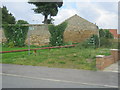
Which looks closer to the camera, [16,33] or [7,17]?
[16,33]

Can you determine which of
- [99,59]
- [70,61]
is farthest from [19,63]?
[99,59]

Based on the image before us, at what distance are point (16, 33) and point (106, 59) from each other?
1439 cm

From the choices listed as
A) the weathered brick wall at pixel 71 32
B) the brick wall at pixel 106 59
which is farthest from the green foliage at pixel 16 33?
the brick wall at pixel 106 59

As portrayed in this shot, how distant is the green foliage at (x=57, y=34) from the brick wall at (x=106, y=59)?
9528mm

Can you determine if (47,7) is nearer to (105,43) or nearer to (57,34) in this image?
(57,34)

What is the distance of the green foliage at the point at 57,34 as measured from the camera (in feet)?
70.3

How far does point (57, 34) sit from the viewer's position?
21438 mm

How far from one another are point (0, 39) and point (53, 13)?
558 inches

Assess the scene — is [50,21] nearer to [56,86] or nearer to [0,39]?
[0,39]

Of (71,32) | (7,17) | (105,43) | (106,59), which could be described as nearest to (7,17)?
(7,17)

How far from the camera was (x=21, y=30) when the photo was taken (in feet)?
72.8

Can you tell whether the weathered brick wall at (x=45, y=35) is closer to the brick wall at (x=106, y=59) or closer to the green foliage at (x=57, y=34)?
the green foliage at (x=57, y=34)

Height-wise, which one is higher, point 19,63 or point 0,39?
point 0,39

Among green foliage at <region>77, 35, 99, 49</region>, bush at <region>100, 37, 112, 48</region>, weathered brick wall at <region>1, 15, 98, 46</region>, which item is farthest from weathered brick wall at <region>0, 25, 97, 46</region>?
bush at <region>100, 37, 112, 48</region>
